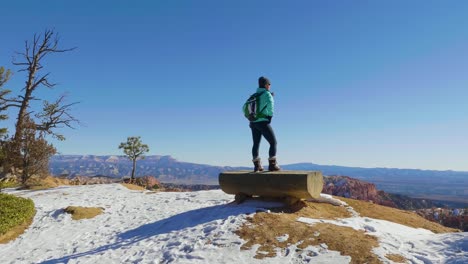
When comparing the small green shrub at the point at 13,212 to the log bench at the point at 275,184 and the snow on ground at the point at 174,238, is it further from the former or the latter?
the log bench at the point at 275,184

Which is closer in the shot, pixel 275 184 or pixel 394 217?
pixel 275 184

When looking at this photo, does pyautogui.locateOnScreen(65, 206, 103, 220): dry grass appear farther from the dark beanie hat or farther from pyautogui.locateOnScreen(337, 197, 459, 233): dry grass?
pyautogui.locateOnScreen(337, 197, 459, 233): dry grass

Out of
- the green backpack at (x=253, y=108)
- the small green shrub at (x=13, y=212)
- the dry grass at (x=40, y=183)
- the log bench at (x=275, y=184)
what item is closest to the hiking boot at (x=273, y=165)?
the log bench at (x=275, y=184)

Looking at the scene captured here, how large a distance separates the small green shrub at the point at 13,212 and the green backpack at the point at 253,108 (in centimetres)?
1057

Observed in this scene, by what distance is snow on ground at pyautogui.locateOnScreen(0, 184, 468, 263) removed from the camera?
23.5 ft

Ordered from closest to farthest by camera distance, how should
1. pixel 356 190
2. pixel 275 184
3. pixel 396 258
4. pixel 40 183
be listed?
pixel 396 258 → pixel 275 184 → pixel 40 183 → pixel 356 190

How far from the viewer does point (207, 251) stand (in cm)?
782

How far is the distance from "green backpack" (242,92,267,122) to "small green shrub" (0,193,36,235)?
10.6m

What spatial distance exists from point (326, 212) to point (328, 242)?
11.0ft

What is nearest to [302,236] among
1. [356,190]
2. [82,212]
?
[82,212]

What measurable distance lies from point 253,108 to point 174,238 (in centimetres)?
467

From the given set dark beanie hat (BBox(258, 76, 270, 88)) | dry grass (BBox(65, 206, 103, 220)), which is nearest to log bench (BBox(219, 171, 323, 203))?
dark beanie hat (BBox(258, 76, 270, 88))

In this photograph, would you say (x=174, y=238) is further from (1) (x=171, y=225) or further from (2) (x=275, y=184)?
(2) (x=275, y=184)

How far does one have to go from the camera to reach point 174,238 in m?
9.11
